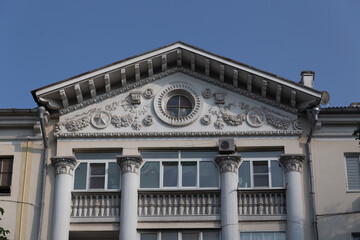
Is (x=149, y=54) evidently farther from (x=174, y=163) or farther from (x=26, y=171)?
→ (x=26, y=171)

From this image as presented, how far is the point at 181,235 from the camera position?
1057 inches

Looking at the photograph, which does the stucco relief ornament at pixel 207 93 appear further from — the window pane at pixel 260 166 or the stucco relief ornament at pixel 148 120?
the window pane at pixel 260 166

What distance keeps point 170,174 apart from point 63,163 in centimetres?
385

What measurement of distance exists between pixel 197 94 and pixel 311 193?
18.4 feet

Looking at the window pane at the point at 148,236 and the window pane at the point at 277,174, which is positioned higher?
the window pane at the point at 277,174

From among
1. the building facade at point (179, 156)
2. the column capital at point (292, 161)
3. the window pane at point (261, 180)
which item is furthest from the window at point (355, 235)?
the window pane at point (261, 180)

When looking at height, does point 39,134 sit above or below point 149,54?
below

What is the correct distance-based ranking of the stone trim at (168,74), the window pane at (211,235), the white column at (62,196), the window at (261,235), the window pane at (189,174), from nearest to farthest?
the white column at (62,196), the window at (261,235), the window pane at (211,235), the window pane at (189,174), the stone trim at (168,74)

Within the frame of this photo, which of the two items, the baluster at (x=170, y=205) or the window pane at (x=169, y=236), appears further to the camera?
the baluster at (x=170, y=205)

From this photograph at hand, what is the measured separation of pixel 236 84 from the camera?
94.5 feet

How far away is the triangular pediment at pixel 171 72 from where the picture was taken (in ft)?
92.6

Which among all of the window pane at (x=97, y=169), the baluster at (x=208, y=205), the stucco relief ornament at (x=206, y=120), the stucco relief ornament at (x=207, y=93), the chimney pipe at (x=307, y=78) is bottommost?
the baluster at (x=208, y=205)

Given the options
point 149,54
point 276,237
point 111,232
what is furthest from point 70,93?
point 276,237

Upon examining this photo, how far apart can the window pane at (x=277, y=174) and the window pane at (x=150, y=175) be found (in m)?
4.11
